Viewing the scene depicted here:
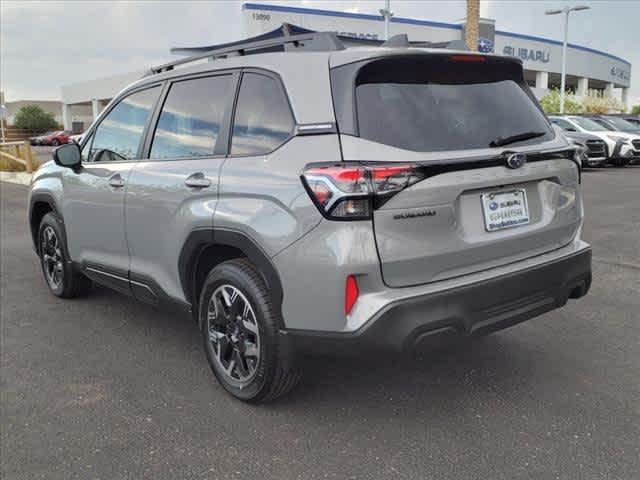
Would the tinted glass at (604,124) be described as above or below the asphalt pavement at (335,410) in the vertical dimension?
above

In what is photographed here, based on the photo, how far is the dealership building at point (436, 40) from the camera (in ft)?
137

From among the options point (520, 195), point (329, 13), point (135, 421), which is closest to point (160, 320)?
point (135, 421)

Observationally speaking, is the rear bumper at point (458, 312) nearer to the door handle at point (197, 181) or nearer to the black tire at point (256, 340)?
the black tire at point (256, 340)

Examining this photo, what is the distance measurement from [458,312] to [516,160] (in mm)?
821

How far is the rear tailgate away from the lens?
8.98 ft

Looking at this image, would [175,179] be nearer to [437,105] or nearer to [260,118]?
[260,118]

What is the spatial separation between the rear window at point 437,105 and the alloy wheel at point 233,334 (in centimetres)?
114

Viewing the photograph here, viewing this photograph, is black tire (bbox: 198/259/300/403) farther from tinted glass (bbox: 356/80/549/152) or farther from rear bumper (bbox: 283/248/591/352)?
tinted glass (bbox: 356/80/549/152)

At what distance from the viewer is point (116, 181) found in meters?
4.20

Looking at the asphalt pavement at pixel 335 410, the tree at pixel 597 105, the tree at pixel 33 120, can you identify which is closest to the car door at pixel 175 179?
the asphalt pavement at pixel 335 410

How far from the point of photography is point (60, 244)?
5188 millimetres

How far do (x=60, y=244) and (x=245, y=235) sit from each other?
2.77m

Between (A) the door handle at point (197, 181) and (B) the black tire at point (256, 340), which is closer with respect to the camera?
(B) the black tire at point (256, 340)

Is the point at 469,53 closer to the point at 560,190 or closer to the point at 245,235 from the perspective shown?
the point at 560,190
